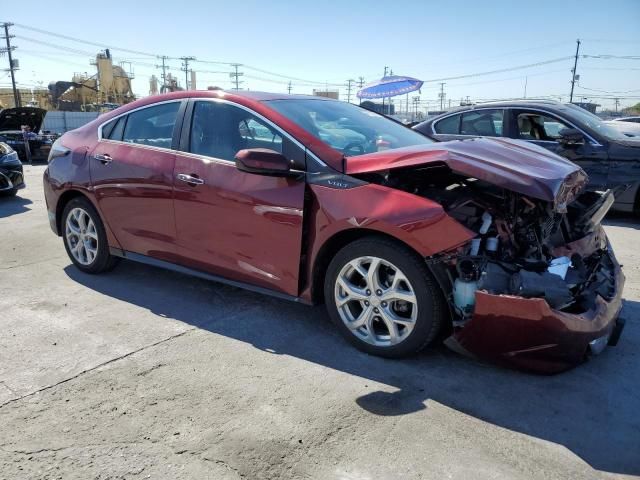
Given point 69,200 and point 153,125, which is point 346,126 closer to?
point 153,125

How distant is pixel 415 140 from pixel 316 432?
2478mm

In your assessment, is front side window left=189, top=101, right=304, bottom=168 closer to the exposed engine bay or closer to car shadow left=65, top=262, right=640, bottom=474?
the exposed engine bay

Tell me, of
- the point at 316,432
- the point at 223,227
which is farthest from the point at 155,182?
the point at 316,432

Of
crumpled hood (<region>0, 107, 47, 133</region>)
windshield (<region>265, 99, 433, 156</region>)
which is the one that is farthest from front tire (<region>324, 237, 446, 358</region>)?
crumpled hood (<region>0, 107, 47, 133</region>)

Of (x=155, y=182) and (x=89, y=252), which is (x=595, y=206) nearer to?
(x=155, y=182)

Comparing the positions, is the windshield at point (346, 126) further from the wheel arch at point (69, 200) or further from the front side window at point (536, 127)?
the front side window at point (536, 127)

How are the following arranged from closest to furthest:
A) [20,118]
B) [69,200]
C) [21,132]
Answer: [69,200]
[20,118]
[21,132]

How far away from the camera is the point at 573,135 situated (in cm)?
658

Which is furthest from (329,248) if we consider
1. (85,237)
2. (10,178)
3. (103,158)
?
(10,178)

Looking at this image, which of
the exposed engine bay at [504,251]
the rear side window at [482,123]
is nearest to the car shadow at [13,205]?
the rear side window at [482,123]

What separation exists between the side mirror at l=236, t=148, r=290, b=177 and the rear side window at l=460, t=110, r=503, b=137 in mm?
4790

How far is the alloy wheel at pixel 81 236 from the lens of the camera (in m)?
4.77

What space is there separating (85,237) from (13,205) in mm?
4912

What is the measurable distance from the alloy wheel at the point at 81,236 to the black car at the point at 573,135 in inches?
164
